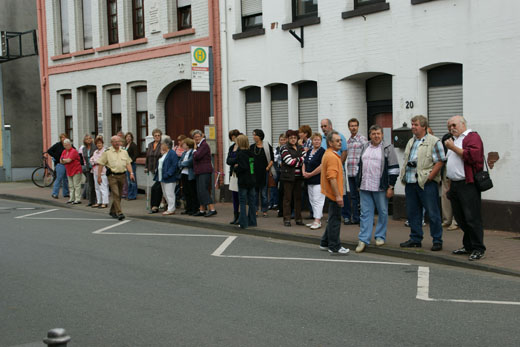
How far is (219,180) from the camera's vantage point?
706 inches

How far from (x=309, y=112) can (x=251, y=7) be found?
3.46 m

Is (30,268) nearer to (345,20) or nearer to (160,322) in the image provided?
(160,322)

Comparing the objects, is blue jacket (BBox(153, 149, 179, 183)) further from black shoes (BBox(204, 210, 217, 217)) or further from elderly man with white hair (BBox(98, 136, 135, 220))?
black shoes (BBox(204, 210, 217, 217))

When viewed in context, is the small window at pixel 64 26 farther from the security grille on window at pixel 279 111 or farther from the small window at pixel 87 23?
the security grille on window at pixel 279 111

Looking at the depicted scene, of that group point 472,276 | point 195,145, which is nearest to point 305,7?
point 195,145

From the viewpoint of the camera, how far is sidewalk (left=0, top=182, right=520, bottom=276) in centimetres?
903

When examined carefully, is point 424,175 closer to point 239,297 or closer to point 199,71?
point 239,297

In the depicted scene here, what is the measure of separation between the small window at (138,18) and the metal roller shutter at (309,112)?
7647 millimetres

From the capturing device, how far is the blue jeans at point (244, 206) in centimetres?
1250

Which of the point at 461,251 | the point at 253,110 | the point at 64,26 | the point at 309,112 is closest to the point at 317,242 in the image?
the point at 461,251

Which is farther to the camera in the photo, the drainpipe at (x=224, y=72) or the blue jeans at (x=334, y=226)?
the drainpipe at (x=224, y=72)

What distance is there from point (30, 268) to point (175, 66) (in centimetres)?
1144

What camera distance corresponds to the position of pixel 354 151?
12555 mm

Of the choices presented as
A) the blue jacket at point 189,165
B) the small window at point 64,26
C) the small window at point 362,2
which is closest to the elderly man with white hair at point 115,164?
the blue jacket at point 189,165
